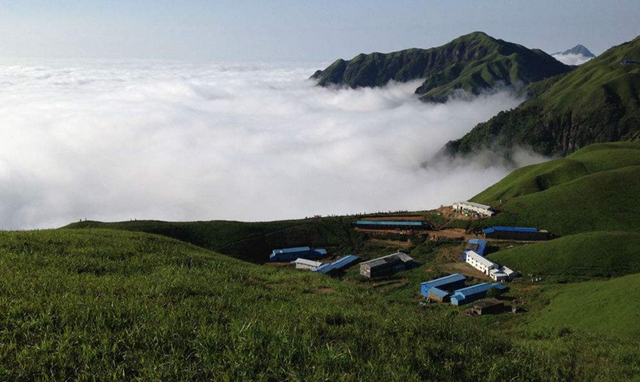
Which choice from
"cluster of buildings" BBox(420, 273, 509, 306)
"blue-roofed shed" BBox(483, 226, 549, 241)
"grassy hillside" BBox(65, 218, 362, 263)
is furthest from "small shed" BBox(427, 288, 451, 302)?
"blue-roofed shed" BBox(483, 226, 549, 241)

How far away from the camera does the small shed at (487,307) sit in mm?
48656

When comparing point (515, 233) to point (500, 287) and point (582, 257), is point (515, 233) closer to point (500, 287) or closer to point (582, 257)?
point (582, 257)

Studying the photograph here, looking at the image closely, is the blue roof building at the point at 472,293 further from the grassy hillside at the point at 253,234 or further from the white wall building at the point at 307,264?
the grassy hillside at the point at 253,234

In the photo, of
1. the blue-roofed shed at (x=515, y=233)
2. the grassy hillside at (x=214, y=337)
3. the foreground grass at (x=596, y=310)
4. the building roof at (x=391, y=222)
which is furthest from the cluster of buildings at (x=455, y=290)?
the grassy hillside at (x=214, y=337)

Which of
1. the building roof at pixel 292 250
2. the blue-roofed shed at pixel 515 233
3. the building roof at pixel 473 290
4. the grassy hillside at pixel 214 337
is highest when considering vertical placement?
the grassy hillside at pixel 214 337

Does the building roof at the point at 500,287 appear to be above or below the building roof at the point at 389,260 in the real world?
below

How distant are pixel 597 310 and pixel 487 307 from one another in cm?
1167

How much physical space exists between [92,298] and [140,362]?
456 centimetres

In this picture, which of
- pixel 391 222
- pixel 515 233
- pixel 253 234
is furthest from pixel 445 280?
pixel 253 234

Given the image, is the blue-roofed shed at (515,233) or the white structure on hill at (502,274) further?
the blue-roofed shed at (515,233)

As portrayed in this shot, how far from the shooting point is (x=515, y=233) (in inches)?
3076

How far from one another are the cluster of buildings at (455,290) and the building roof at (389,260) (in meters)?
10.1

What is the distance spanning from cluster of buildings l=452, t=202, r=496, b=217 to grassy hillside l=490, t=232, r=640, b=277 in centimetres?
1937

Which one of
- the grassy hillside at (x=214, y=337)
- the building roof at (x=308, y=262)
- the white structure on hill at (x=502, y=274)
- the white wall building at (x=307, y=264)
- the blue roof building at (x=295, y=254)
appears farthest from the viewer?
the blue roof building at (x=295, y=254)
